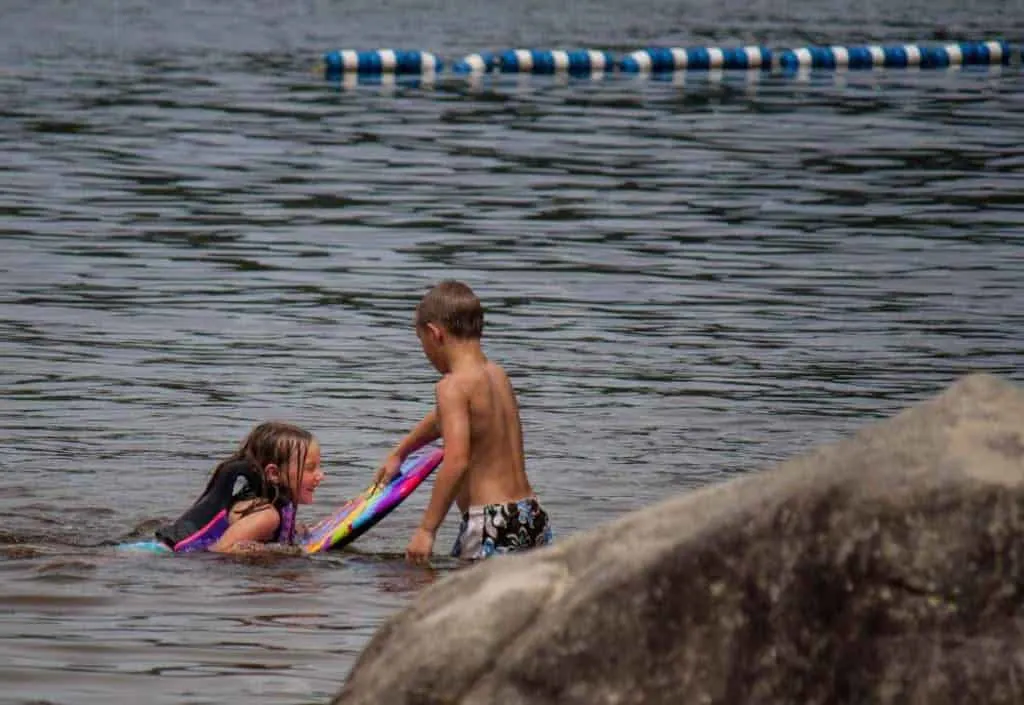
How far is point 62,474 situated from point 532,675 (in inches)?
224

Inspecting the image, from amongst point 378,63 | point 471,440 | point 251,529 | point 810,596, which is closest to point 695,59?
point 378,63

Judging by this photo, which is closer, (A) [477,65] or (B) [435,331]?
(B) [435,331]

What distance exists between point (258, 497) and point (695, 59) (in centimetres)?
2373

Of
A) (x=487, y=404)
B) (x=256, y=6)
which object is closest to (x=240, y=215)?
(x=487, y=404)

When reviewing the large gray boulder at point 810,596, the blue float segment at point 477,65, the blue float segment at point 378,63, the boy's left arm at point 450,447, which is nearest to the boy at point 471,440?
the boy's left arm at point 450,447

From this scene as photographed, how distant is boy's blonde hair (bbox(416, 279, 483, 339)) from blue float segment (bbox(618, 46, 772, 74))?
2355 cm

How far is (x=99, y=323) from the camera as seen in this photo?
13.3 m

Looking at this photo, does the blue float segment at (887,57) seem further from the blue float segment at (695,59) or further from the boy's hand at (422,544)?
the boy's hand at (422,544)

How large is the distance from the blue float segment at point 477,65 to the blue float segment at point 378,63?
0.29 meters

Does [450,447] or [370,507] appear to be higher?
[450,447]

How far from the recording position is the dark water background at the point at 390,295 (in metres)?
7.87

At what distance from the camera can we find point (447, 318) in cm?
774

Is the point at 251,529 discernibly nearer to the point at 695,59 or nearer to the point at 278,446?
the point at 278,446

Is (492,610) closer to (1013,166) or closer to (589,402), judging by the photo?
(589,402)
